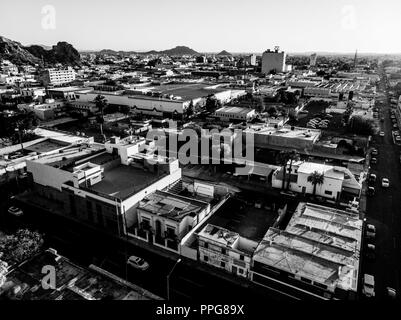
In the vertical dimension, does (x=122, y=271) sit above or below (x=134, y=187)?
below

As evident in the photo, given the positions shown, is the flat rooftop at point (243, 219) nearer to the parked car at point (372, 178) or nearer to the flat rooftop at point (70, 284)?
the flat rooftop at point (70, 284)

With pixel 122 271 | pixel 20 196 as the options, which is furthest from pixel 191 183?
pixel 20 196

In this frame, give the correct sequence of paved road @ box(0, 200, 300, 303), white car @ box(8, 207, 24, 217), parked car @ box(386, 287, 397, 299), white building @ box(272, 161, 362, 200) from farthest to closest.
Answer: white building @ box(272, 161, 362, 200), white car @ box(8, 207, 24, 217), paved road @ box(0, 200, 300, 303), parked car @ box(386, 287, 397, 299)

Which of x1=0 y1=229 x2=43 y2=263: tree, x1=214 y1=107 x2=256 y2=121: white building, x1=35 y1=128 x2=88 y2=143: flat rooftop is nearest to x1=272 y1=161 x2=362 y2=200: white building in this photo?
x1=0 y1=229 x2=43 y2=263: tree

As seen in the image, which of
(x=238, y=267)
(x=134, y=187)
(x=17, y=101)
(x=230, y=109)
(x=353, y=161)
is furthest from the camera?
(x=17, y=101)

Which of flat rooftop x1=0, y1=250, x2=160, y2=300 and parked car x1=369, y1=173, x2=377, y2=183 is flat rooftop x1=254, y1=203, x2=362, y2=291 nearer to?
flat rooftop x1=0, y1=250, x2=160, y2=300

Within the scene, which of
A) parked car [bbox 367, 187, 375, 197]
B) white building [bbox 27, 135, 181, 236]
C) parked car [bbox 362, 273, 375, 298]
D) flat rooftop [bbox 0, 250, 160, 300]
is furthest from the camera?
parked car [bbox 367, 187, 375, 197]

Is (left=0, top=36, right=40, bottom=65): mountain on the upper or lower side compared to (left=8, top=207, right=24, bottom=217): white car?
upper

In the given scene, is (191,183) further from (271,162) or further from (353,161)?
(353,161)
